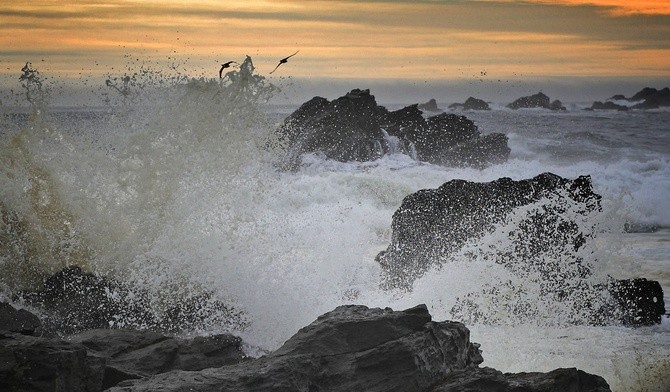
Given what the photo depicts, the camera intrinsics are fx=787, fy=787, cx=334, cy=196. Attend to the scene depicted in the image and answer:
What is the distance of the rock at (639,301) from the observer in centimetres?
789

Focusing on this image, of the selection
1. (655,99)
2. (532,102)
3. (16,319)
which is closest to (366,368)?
(16,319)

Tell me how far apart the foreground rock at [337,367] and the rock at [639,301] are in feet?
11.2

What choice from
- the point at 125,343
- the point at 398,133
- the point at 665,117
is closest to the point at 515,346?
the point at 125,343

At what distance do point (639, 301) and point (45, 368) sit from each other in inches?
231

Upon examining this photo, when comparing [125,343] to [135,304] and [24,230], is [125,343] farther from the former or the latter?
[24,230]

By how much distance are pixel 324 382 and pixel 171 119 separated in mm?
6241

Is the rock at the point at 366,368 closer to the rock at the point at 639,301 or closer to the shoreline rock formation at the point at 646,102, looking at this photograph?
the rock at the point at 639,301

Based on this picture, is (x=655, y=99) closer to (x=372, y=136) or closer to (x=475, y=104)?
(x=475, y=104)

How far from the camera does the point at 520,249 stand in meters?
8.96

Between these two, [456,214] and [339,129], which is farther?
[339,129]

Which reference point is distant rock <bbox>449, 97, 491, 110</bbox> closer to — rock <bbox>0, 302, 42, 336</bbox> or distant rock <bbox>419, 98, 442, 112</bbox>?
distant rock <bbox>419, 98, 442, 112</bbox>

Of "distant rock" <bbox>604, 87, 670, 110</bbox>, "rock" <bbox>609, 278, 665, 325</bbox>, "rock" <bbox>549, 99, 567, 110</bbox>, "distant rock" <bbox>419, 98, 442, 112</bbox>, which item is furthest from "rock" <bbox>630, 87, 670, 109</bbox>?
"rock" <bbox>609, 278, 665, 325</bbox>

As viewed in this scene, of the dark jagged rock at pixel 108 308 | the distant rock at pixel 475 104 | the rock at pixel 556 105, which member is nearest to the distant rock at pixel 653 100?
the rock at pixel 556 105

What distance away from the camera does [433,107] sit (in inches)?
2484
